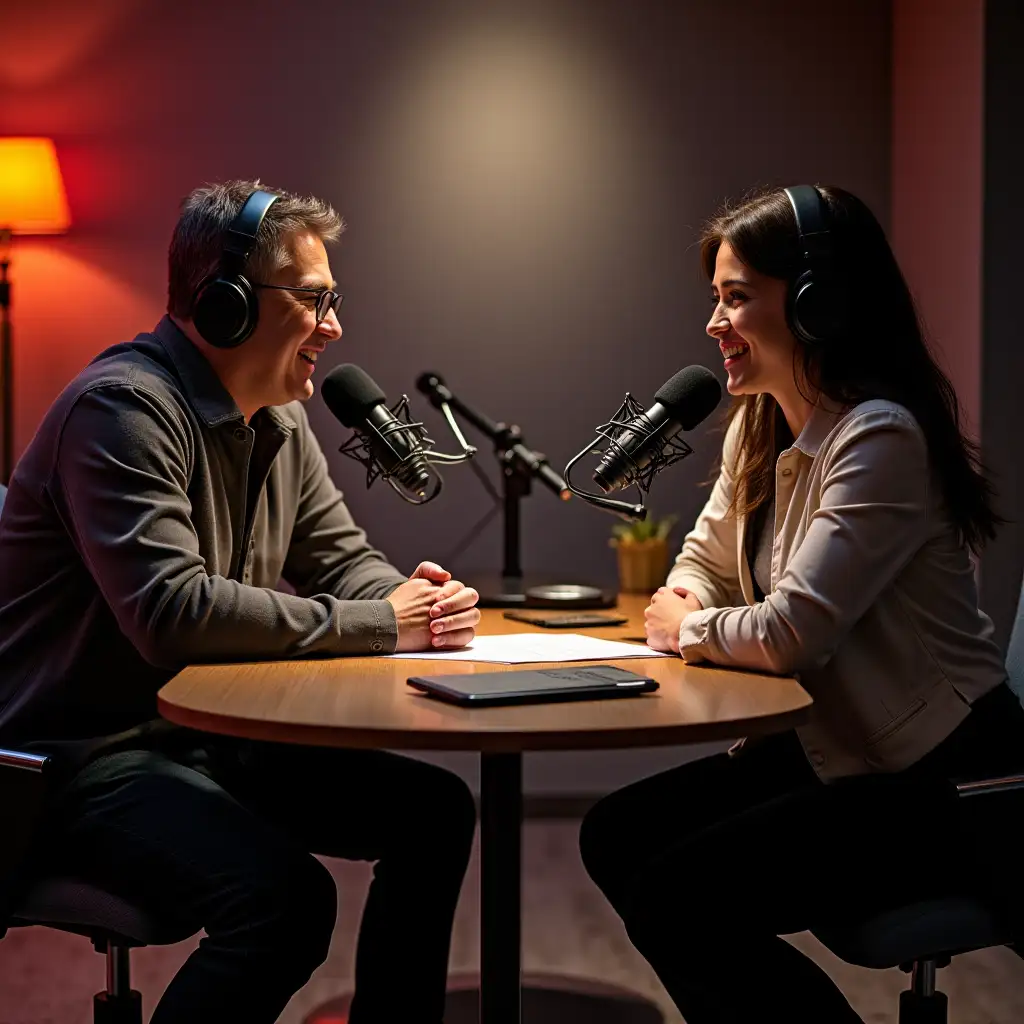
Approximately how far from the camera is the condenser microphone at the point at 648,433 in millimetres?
1799

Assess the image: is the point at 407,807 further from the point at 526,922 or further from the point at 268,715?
the point at 526,922

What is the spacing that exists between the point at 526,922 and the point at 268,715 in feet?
5.85

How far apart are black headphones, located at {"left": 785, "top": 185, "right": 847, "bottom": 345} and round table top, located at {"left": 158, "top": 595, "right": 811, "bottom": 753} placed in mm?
455

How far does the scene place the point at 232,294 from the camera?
73.1 inches

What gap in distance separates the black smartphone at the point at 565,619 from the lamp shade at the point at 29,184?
184cm

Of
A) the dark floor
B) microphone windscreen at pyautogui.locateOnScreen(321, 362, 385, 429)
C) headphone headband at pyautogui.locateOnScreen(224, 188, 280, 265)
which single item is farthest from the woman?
the dark floor

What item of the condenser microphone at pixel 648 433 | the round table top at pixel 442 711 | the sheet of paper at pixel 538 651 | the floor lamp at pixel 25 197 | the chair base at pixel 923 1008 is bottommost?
the chair base at pixel 923 1008

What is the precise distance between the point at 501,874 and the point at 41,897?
0.56m

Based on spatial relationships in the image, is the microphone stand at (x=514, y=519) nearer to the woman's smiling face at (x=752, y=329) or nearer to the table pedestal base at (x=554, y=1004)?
the woman's smiling face at (x=752, y=329)

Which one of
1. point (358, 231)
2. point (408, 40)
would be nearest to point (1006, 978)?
point (358, 231)

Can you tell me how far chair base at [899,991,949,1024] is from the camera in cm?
158

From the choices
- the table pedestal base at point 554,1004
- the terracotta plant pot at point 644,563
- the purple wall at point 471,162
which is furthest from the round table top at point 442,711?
the purple wall at point 471,162

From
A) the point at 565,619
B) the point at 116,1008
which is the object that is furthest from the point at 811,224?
the point at 116,1008

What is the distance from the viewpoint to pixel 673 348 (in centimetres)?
371
